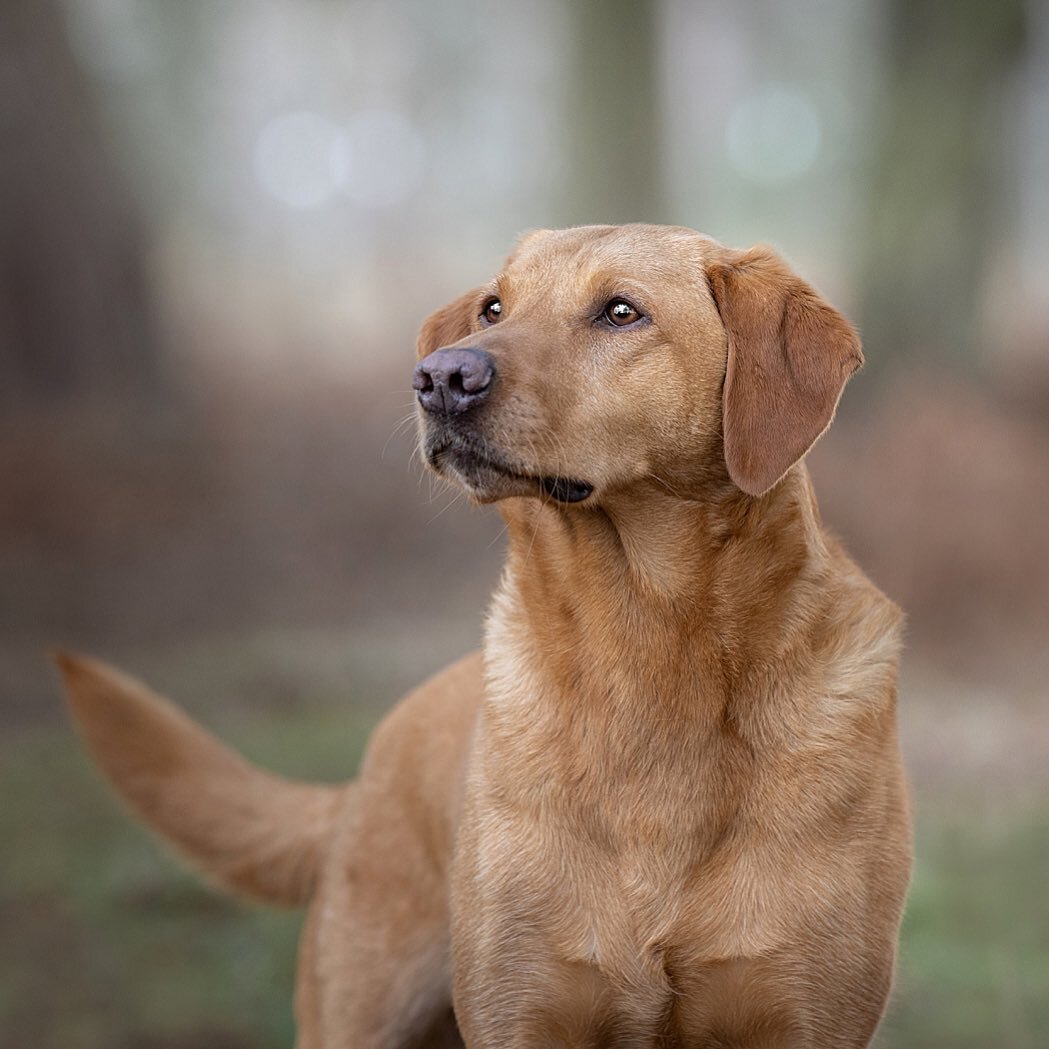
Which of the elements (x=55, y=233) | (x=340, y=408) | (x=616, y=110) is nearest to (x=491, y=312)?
(x=55, y=233)

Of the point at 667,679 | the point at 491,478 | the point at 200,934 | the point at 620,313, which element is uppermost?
the point at 620,313

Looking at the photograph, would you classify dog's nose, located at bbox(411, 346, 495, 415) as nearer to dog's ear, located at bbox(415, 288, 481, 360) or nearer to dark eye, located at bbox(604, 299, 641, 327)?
dark eye, located at bbox(604, 299, 641, 327)

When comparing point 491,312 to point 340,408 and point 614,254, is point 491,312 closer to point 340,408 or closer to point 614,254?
point 614,254

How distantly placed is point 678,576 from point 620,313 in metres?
0.52

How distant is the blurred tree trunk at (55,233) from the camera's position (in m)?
7.79

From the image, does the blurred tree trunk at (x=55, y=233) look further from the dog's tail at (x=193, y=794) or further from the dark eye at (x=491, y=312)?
the dark eye at (x=491, y=312)

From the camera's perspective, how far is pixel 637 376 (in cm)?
273

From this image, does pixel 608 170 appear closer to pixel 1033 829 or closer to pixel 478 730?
pixel 1033 829

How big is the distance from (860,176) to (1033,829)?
14.0 ft

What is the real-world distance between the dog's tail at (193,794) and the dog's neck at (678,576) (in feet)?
3.60

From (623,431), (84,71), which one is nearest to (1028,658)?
(623,431)

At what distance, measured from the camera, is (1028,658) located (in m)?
6.92

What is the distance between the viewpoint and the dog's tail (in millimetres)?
3535

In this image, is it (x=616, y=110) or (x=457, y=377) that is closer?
(x=457, y=377)
